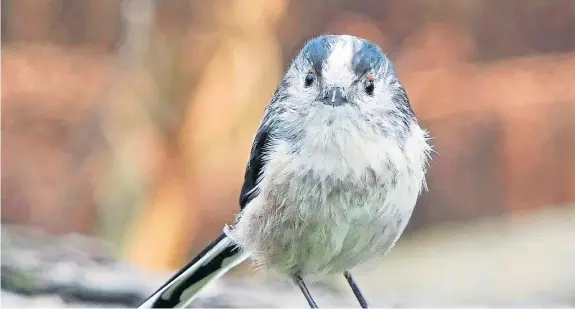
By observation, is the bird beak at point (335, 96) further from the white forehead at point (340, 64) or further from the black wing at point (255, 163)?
the black wing at point (255, 163)

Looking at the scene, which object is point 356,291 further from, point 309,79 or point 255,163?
point 309,79

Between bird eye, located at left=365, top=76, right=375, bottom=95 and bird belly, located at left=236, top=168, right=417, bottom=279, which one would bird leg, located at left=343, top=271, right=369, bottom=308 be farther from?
bird eye, located at left=365, top=76, right=375, bottom=95

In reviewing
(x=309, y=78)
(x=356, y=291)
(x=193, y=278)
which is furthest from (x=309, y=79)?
(x=356, y=291)

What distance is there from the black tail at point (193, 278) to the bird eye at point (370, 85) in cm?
60

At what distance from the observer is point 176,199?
3.89 meters

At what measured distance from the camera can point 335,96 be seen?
1.79 m

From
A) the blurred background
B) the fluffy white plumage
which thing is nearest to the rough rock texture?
the blurred background

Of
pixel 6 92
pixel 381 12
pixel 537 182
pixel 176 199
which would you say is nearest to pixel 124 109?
pixel 176 199

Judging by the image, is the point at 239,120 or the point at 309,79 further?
the point at 239,120

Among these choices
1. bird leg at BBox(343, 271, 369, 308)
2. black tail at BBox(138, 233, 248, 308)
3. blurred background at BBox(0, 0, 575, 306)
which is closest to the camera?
black tail at BBox(138, 233, 248, 308)

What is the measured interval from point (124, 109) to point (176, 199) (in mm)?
500

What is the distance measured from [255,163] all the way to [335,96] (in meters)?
0.39

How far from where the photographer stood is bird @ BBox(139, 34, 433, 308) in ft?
6.04

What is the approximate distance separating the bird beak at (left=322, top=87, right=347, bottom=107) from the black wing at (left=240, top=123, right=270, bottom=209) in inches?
11.2
